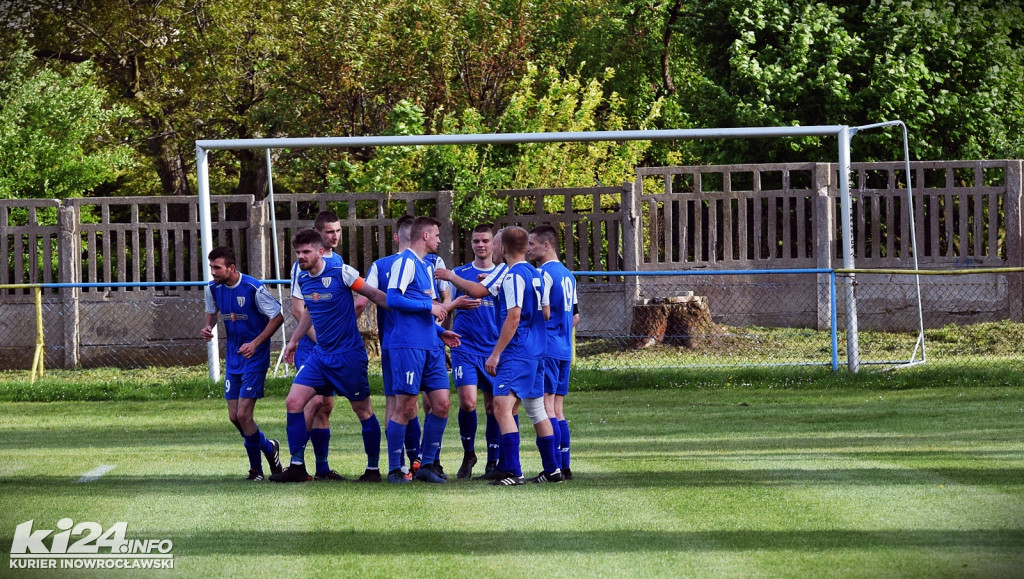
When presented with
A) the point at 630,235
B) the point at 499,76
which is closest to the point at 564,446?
the point at 630,235

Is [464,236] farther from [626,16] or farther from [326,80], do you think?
[626,16]

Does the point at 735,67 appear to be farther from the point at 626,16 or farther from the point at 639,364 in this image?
the point at 626,16

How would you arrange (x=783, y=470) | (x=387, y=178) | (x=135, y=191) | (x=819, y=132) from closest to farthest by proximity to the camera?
(x=783, y=470), (x=819, y=132), (x=387, y=178), (x=135, y=191)

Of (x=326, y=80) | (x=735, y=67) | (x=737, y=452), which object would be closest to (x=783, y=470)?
(x=737, y=452)

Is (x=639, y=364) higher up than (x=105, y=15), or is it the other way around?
(x=105, y=15)

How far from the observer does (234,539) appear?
6.75 metres

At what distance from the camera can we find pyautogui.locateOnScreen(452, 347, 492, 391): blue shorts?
9406mm

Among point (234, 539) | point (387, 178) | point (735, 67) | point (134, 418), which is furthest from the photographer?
point (735, 67)

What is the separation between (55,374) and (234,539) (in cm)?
1122

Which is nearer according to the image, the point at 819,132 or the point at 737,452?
the point at 737,452

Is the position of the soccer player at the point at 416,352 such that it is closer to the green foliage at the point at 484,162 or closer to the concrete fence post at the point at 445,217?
the concrete fence post at the point at 445,217

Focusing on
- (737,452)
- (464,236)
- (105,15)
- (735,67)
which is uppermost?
(105,15)

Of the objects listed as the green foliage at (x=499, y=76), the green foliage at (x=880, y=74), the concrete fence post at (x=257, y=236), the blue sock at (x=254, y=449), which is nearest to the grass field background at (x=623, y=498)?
the blue sock at (x=254, y=449)

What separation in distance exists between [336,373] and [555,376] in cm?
156
